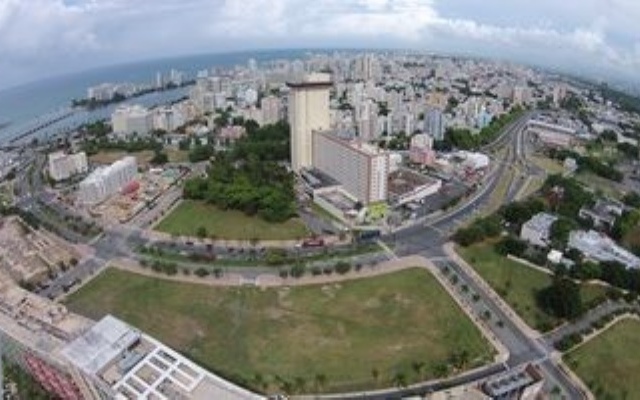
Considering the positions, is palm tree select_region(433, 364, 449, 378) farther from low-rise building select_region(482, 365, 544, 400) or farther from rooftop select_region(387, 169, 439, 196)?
rooftop select_region(387, 169, 439, 196)

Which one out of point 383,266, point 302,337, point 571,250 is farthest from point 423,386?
point 571,250

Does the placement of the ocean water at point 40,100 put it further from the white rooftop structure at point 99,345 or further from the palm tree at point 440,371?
the palm tree at point 440,371

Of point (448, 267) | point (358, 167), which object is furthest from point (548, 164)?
point (448, 267)

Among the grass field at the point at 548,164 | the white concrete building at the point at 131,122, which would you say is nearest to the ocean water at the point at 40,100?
the white concrete building at the point at 131,122

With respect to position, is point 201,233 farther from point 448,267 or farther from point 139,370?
point 139,370

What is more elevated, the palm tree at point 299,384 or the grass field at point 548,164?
the grass field at point 548,164

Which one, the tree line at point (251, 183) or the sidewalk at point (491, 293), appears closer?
the sidewalk at point (491, 293)
